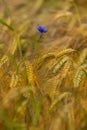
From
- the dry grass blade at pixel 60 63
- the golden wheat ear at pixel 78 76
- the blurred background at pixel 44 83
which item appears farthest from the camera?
A: the dry grass blade at pixel 60 63

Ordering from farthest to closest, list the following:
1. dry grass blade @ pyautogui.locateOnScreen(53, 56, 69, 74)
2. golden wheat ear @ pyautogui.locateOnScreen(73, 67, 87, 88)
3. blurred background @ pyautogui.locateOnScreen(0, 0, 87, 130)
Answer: dry grass blade @ pyautogui.locateOnScreen(53, 56, 69, 74) → golden wheat ear @ pyautogui.locateOnScreen(73, 67, 87, 88) → blurred background @ pyautogui.locateOnScreen(0, 0, 87, 130)

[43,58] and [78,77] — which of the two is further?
[43,58]

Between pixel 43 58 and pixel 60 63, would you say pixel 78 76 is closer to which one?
pixel 60 63

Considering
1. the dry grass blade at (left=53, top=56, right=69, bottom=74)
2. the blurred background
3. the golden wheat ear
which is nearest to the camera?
the blurred background

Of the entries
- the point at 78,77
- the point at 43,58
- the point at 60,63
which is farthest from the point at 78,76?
the point at 43,58

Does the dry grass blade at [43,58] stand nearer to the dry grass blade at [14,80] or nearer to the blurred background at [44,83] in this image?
the blurred background at [44,83]

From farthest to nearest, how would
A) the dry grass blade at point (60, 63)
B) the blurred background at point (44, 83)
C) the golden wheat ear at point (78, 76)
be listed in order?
the dry grass blade at point (60, 63) < the golden wheat ear at point (78, 76) < the blurred background at point (44, 83)

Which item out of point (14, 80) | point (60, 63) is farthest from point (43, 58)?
point (14, 80)

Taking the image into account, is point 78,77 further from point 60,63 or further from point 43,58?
point 43,58

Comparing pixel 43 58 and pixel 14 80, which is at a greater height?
pixel 43 58

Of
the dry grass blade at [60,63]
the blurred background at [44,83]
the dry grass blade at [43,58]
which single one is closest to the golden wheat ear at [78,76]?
the blurred background at [44,83]

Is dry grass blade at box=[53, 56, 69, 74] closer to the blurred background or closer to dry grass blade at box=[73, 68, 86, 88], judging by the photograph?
the blurred background

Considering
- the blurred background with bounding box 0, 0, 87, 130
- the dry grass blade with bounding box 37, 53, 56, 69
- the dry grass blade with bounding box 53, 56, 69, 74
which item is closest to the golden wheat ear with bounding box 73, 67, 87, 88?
the blurred background with bounding box 0, 0, 87, 130
